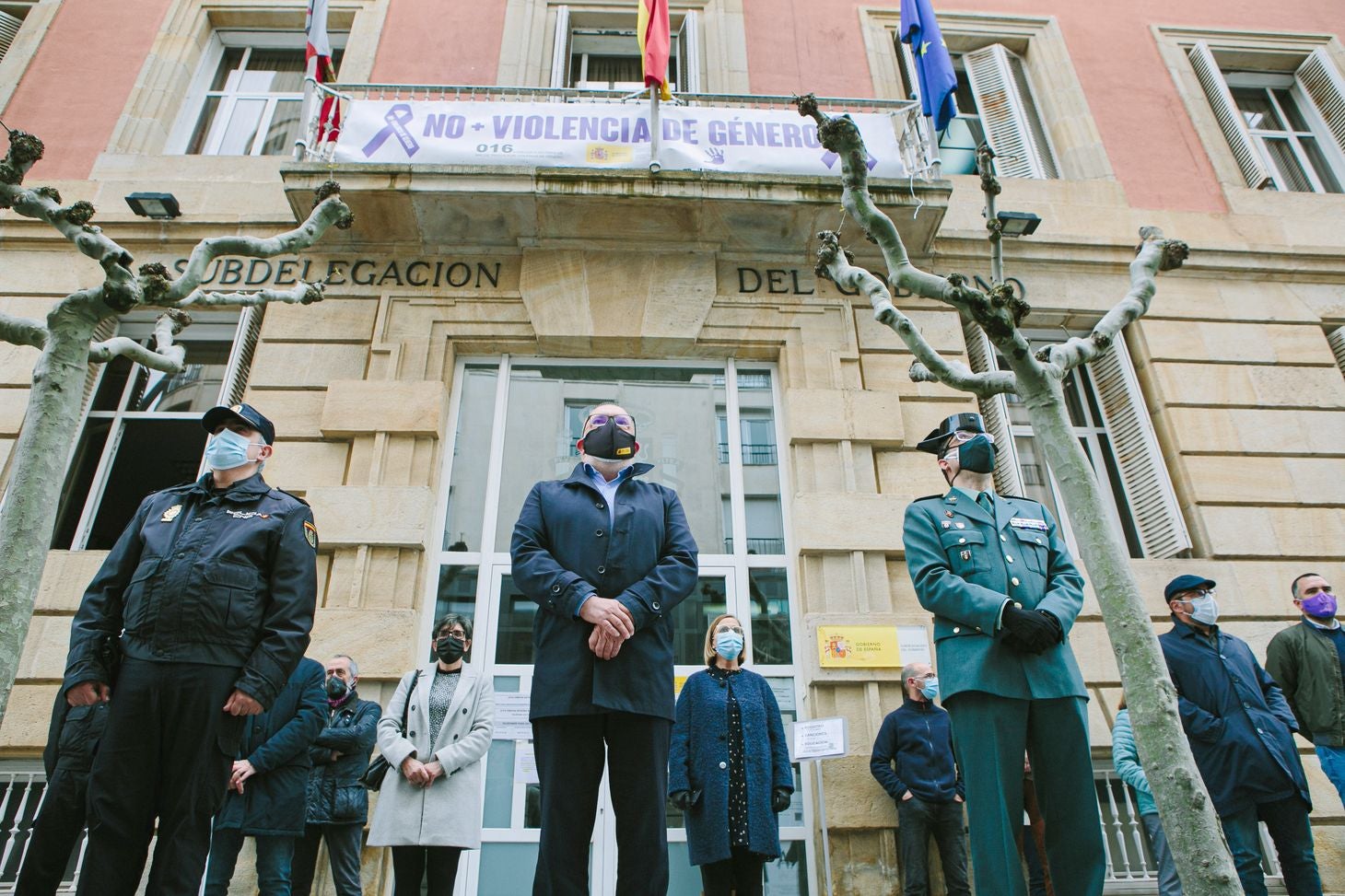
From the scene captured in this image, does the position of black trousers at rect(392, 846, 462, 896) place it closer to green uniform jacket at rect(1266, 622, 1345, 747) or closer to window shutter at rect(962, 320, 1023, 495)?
green uniform jacket at rect(1266, 622, 1345, 747)

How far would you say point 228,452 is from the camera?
4.17m

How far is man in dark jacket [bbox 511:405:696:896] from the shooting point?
358 cm

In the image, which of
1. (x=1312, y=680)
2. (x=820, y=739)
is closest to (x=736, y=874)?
(x=820, y=739)

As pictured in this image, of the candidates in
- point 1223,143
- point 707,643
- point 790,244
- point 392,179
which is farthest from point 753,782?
point 1223,143

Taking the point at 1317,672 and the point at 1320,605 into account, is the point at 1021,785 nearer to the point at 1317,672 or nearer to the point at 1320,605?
the point at 1317,672

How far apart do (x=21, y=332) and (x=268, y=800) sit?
9.61 feet

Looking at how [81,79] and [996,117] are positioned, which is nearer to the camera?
[81,79]

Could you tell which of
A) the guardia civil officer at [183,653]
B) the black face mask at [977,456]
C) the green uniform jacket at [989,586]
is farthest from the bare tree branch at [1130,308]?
the guardia civil officer at [183,653]

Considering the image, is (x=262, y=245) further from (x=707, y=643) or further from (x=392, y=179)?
(x=707, y=643)

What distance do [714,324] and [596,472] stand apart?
4351 millimetres

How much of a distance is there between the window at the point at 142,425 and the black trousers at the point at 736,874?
5.87m

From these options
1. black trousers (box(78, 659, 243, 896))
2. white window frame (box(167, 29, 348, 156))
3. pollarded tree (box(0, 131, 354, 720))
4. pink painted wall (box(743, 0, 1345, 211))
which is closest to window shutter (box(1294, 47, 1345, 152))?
pink painted wall (box(743, 0, 1345, 211))

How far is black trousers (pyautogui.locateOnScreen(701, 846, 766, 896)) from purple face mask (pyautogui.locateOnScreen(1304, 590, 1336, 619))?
4106mm

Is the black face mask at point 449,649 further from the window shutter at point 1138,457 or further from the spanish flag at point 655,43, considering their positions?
the window shutter at point 1138,457
